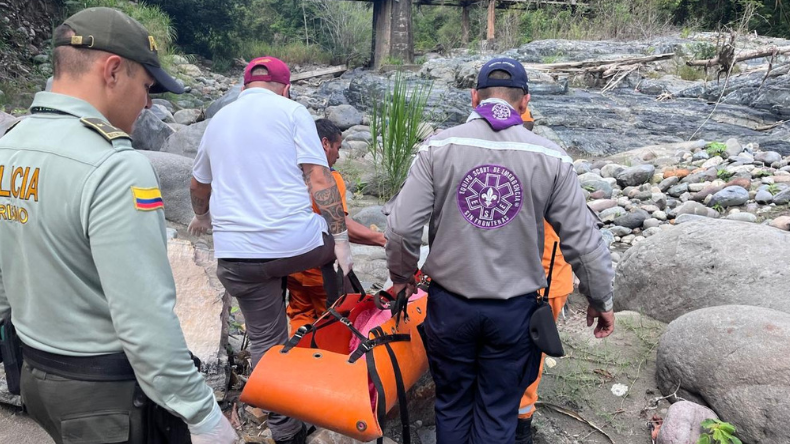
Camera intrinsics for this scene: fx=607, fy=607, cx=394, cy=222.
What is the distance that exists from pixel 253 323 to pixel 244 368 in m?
0.66

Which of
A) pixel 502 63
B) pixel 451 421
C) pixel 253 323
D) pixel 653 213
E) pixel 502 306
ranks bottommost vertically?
pixel 653 213

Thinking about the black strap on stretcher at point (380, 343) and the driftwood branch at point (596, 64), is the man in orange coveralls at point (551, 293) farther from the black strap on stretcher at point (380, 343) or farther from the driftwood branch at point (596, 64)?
the driftwood branch at point (596, 64)

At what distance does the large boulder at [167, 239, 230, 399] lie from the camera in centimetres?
303

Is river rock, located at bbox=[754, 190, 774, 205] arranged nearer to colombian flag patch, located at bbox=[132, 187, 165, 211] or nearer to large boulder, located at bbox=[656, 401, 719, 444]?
large boulder, located at bbox=[656, 401, 719, 444]

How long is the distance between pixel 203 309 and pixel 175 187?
3.58 m

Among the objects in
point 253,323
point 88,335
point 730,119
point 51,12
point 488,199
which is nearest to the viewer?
point 88,335

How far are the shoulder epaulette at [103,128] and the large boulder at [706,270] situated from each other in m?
A: 3.60

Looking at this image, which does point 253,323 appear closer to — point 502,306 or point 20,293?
point 502,306

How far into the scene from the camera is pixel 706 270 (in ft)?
12.7

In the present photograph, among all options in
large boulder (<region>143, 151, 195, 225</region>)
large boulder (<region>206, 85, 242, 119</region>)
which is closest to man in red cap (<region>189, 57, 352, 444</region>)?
large boulder (<region>143, 151, 195, 225</region>)

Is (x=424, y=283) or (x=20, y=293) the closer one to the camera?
(x=20, y=293)

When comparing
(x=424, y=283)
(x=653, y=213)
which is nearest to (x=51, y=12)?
(x=653, y=213)

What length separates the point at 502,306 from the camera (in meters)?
2.38

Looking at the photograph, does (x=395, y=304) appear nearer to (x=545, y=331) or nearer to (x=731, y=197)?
(x=545, y=331)
